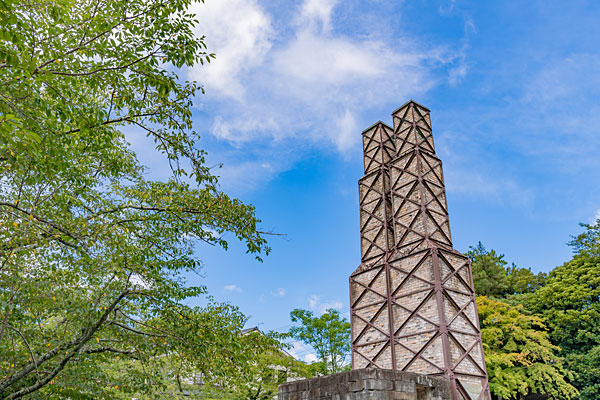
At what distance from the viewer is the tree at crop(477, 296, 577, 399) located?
17500mm

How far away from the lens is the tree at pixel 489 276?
80.5 feet

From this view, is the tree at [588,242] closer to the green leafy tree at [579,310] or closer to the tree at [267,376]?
the green leafy tree at [579,310]

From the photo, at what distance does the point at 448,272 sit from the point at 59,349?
11.5 metres

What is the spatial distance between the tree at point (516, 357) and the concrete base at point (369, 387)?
11140 mm

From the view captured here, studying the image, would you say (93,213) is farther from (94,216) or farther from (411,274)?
(411,274)

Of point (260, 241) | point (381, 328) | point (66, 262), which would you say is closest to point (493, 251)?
point (381, 328)

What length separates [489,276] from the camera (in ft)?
83.1

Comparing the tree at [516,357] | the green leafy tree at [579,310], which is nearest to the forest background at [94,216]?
the tree at [516,357]

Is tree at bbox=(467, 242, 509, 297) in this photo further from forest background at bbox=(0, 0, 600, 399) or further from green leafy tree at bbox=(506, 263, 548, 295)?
forest background at bbox=(0, 0, 600, 399)

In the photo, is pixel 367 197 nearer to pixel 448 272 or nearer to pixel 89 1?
pixel 448 272

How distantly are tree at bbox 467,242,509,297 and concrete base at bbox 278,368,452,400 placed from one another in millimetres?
17799

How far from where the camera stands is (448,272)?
45.2 feet

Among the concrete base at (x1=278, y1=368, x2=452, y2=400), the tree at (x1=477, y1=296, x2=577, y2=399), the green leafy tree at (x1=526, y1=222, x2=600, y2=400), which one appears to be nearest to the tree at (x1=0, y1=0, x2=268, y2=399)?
the concrete base at (x1=278, y1=368, x2=452, y2=400)

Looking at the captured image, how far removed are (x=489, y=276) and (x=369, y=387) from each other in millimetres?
21003
